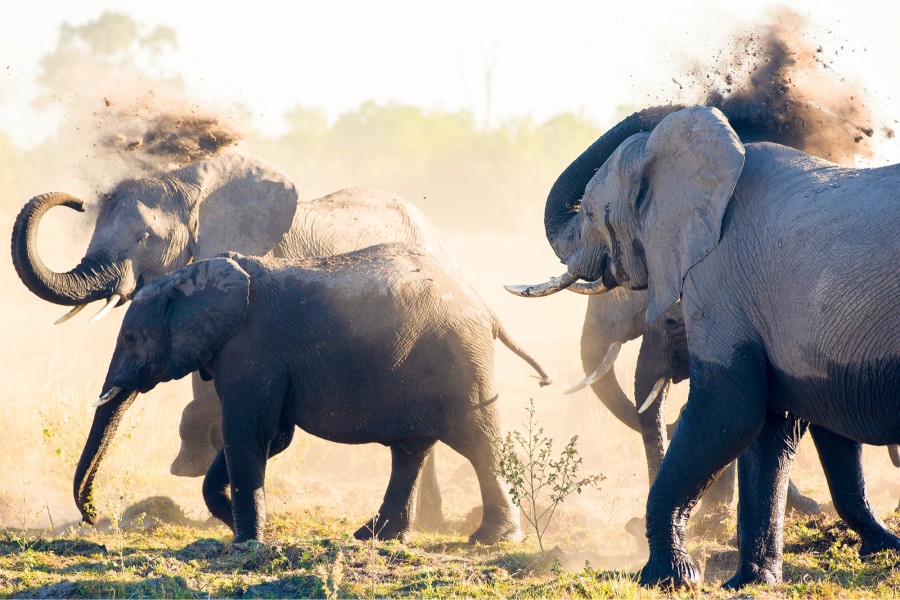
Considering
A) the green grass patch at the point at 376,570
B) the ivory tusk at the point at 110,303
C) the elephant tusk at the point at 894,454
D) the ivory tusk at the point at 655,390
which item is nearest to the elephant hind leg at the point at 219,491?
the green grass patch at the point at 376,570

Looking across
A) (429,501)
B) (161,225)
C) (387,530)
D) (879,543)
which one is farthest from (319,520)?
(879,543)

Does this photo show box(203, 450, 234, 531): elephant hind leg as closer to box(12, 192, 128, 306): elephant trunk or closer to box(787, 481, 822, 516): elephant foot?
box(12, 192, 128, 306): elephant trunk

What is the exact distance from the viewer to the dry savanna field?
20.4 ft

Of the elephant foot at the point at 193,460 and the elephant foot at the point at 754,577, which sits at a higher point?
the elephant foot at the point at 193,460

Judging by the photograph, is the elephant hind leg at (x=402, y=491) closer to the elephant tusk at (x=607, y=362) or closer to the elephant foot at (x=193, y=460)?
the elephant tusk at (x=607, y=362)

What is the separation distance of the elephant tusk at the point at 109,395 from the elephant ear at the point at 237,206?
85.4 inches

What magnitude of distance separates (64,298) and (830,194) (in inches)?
228

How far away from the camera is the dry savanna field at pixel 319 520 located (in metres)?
6.21

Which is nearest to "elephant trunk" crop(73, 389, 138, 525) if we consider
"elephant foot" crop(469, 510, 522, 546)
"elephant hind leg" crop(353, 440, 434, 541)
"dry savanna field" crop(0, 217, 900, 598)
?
"dry savanna field" crop(0, 217, 900, 598)

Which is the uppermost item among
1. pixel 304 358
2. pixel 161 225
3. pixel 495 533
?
pixel 161 225

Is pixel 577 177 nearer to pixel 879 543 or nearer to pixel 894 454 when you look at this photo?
pixel 879 543

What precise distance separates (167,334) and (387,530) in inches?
72.3

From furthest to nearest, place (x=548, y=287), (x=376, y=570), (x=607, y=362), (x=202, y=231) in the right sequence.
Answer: (x=202, y=231) → (x=607, y=362) → (x=548, y=287) → (x=376, y=570)

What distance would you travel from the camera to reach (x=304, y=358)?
7.91 m
